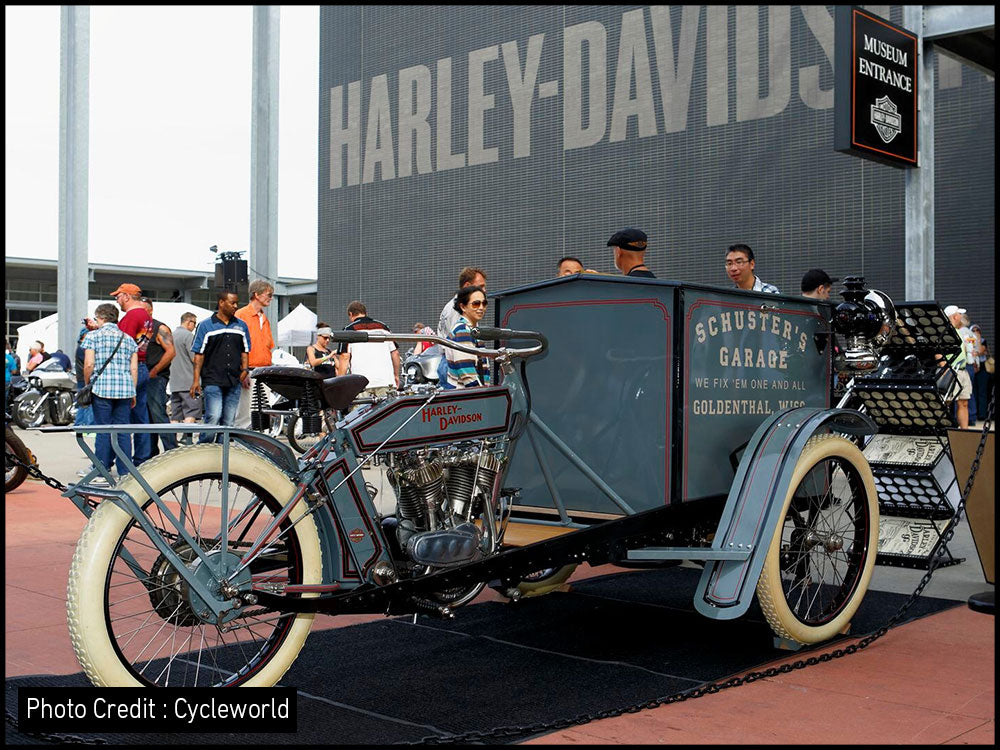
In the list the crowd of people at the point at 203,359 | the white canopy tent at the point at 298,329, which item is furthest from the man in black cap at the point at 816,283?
the white canopy tent at the point at 298,329

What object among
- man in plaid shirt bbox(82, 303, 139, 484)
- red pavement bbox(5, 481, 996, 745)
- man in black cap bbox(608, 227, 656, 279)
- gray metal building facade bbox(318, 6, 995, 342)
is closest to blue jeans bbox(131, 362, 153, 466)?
man in plaid shirt bbox(82, 303, 139, 484)

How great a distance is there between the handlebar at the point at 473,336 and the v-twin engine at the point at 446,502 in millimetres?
351

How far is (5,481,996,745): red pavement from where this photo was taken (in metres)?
3.21

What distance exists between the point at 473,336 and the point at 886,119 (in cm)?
531

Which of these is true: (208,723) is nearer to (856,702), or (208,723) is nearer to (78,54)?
(856,702)

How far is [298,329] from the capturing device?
23.5 metres

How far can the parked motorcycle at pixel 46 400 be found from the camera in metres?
16.9

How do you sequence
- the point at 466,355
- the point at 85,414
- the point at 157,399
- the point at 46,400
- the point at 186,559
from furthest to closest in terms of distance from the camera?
the point at 46,400 → the point at 157,399 → the point at 85,414 → the point at 466,355 → the point at 186,559

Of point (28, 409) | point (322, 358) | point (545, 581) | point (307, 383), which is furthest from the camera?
point (28, 409)

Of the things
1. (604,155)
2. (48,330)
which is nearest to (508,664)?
(604,155)

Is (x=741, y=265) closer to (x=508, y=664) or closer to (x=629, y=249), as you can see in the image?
(x=629, y=249)

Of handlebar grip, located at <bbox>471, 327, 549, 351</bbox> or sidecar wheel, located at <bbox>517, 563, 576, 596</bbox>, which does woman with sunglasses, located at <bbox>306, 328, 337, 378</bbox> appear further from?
handlebar grip, located at <bbox>471, 327, 549, 351</bbox>

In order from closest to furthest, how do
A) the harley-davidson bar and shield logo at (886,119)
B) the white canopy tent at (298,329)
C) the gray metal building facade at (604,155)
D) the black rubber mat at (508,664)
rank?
the black rubber mat at (508,664) → the harley-davidson bar and shield logo at (886,119) → the gray metal building facade at (604,155) → the white canopy tent at (298,329)

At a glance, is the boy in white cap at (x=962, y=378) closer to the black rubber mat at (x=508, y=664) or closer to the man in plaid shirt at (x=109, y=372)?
the black rubber mat at (x=508, y=664)
